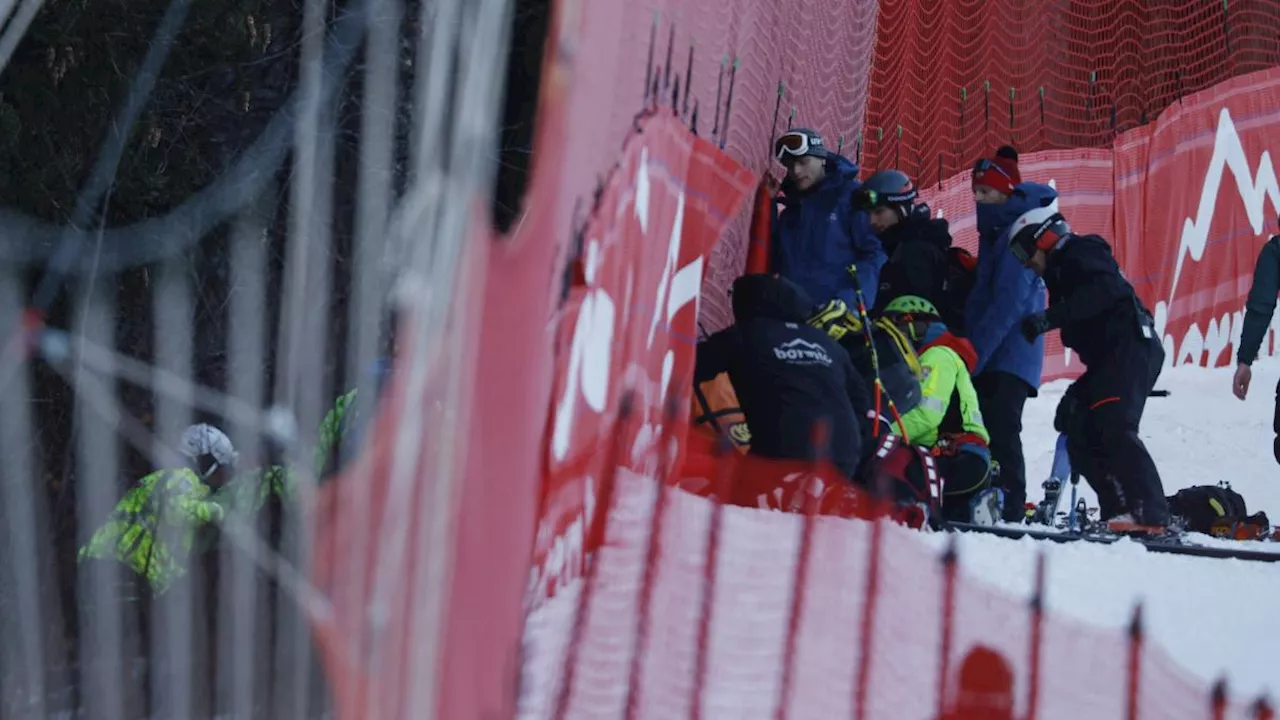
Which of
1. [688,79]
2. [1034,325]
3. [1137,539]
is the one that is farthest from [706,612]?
[1034,325]

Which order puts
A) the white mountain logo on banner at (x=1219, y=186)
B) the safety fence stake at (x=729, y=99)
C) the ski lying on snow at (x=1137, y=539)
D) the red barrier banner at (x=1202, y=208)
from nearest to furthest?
the safety fence stake at (x=729, y=99)
the ski lying on snow at (x=1137, y=539)
the white mountain logo on banner at (x=1219, y=186)
the red barrier banner at (x=1202, y=208)

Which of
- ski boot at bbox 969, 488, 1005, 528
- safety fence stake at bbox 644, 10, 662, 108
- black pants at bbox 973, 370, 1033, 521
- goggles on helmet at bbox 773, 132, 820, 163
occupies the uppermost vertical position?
goggles on helmet at bbox 773, 132, 820, 163

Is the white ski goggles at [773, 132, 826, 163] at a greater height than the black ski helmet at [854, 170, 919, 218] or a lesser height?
greater

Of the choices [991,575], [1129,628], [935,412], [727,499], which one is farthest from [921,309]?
[1129,628]

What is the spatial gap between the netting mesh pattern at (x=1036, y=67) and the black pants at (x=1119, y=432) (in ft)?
15.7

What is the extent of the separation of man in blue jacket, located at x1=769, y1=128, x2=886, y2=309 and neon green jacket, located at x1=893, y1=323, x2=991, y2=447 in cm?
42

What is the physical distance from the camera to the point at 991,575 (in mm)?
3559

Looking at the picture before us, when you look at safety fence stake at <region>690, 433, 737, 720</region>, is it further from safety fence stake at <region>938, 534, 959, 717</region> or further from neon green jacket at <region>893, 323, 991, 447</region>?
neon green jacket at <region>893, 323, 991, 447</region>

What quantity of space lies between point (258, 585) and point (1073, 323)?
3377mm

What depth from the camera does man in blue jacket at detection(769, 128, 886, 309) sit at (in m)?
5.73

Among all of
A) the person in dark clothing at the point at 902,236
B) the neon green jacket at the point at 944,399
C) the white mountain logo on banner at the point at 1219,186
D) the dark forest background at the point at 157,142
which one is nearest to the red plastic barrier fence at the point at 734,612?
the dark forest background at the point at 157,142

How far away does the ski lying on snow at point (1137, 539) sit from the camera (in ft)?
14.0

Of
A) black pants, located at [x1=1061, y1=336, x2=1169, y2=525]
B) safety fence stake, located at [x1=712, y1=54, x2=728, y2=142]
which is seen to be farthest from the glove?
safety fence stake, located at [x1=712, y1=54, x2=728, y2=142]

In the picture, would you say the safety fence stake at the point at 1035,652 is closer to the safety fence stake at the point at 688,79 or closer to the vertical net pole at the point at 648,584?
the vertical net pole at the point at 648,584
